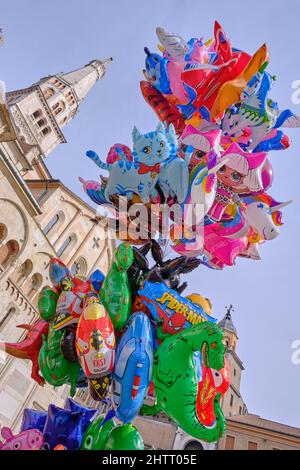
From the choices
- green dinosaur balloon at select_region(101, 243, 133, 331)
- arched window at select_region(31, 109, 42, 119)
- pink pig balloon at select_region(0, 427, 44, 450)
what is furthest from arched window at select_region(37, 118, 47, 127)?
pink pig balloon at select_region(0, 427, 44, 450)

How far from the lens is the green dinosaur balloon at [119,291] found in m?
3.31

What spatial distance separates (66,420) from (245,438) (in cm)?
2348

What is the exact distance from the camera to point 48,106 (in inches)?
1775

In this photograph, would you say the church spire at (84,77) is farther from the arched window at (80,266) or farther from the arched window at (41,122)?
the arched window at (80,266)

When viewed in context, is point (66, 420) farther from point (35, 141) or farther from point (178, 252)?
point (35, 141)

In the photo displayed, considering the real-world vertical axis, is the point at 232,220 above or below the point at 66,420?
above

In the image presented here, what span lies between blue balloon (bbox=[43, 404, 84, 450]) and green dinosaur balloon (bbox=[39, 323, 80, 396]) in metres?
0.24

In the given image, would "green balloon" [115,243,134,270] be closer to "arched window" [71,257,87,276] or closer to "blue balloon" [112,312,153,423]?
"blue balloon" [112,312,153,423]

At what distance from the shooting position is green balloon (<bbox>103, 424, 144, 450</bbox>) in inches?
109

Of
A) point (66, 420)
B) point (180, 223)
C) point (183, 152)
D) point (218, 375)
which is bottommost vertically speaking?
point (66, 420)

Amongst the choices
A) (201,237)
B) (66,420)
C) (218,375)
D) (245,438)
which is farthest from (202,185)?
(245,438)

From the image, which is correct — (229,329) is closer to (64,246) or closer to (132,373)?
(64,246)

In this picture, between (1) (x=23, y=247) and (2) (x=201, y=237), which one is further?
(1) (x=23, y=247)

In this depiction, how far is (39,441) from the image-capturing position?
323 centimetres
